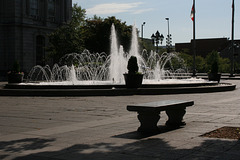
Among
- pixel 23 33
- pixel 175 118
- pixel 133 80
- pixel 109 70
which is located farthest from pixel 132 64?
pixel 23 33

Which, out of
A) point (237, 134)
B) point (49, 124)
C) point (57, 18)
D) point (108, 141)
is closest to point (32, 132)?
point (49, 124)

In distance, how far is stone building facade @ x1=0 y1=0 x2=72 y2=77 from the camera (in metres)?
48.2

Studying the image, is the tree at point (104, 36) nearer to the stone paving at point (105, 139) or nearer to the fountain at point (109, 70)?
the fountain at point (109, 70)

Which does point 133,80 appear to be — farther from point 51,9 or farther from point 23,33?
point 51,9

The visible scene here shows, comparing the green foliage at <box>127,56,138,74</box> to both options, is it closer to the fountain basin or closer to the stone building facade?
the fountain basin

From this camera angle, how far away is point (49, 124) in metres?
9.46

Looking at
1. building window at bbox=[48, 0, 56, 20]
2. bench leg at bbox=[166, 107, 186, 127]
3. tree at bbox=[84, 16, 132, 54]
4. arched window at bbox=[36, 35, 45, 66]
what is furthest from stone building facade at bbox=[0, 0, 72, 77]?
bench leg at bbox=[166, 107, 186, 127]

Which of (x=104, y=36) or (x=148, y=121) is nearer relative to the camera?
(x=148, y=121)

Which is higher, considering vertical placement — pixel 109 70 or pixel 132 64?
pixel 132 64

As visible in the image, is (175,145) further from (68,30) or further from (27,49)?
(27,49)

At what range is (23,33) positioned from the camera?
4875cm

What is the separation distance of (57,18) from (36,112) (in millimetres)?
45732

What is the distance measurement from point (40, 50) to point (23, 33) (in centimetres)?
431

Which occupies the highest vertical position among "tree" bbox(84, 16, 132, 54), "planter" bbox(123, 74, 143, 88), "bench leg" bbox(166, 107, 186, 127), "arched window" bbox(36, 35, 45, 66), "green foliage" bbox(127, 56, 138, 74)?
"tree" bbox(84, 16, 132, 54)
